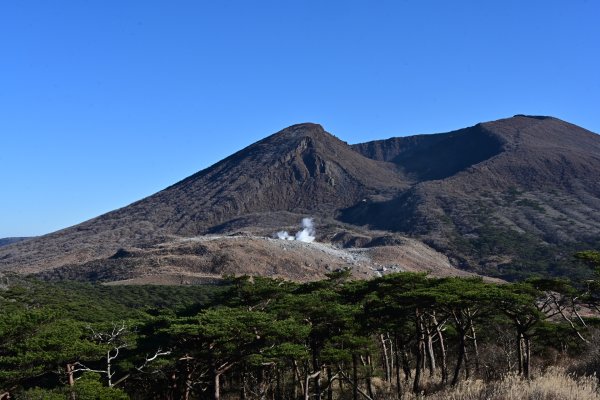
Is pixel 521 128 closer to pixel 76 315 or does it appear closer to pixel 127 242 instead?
pixel 127 242

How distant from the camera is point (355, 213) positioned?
485 feet

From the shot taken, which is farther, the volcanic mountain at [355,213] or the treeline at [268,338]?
the volcanic mountain at [355,213]

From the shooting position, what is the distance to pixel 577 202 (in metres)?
123

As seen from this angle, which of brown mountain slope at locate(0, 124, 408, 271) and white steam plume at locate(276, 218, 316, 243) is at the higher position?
brown mountain slope at locate(0, 124, 408, 271)

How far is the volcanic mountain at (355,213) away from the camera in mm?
90000

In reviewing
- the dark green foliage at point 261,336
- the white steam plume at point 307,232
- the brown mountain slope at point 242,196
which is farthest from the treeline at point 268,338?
the brown mountain slope at point 242,196

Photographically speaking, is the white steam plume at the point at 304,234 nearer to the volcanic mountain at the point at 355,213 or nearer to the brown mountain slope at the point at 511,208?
the volcanic mountain at the point at 355,213

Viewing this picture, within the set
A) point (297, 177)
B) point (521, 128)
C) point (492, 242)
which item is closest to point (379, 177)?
point (297, 177)

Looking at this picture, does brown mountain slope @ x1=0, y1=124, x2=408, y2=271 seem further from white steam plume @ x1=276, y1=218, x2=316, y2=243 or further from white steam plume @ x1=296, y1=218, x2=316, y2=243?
white steam plume @ x1=276, y1=218, x2=316, y2=243

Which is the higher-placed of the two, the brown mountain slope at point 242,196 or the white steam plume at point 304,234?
the brown mountain slope at point 242,196

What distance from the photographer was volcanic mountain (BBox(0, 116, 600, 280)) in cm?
9000

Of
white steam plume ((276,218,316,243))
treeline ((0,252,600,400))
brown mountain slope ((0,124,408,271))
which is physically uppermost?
brown mountain slope ((0,124,408,271))

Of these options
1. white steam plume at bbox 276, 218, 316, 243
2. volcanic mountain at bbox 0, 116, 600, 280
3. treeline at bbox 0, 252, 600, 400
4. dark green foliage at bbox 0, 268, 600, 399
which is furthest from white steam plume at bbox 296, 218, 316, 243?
dark green foliage at bbox 0, 268, 600, 399

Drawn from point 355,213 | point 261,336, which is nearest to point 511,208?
point 355,213
